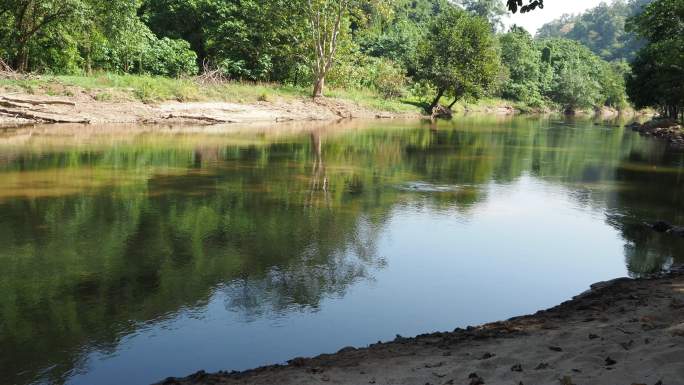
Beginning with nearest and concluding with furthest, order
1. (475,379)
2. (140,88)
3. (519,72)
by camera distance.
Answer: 1. (475,379)
2. (140,88)
3. (519,72)

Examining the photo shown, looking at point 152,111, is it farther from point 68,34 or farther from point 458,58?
point 458,58

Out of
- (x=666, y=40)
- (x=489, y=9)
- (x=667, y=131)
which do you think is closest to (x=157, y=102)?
(x=666, y=40)

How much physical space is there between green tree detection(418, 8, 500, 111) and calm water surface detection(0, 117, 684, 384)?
130 feet

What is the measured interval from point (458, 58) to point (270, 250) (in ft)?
182

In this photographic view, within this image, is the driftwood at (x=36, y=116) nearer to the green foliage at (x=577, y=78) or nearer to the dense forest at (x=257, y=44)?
the dense forest at (x=257, y=44)

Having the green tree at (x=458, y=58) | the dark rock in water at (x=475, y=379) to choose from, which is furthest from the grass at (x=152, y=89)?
the dark rock in water at (x=475, y=379)

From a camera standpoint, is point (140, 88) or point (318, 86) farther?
point (318, 86)

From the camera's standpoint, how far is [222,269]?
31.8 ft

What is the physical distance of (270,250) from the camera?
1084 centimetres

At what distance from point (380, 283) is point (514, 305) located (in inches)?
79.2

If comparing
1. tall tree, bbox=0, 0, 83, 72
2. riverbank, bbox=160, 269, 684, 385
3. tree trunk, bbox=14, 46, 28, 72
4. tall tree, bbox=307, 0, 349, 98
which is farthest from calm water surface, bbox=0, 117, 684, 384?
tall tree, bbox=307, 0, 349, 98

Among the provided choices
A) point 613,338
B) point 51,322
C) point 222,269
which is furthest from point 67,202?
point 613,338

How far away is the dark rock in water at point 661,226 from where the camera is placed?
13.3 m

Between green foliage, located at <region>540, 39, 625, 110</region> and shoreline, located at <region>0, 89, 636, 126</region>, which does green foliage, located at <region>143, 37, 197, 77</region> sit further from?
green foliage, located at <region>540, 39, 625, 110</region>
